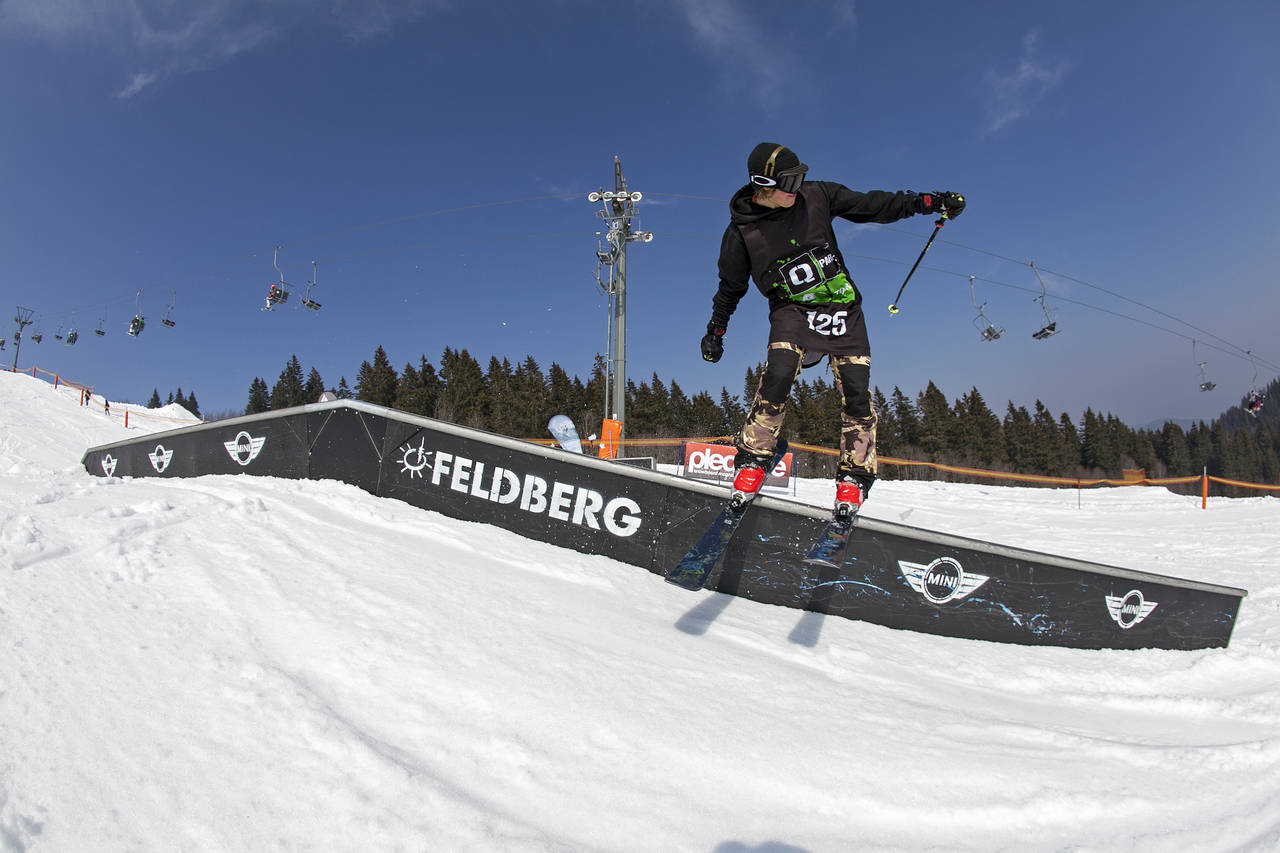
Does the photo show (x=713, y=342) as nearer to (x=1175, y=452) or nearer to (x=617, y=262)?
(x=617, y=262)

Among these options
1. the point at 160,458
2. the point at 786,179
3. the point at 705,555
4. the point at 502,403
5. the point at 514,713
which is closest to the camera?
the point at 514,713

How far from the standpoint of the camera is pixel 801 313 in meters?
3.13

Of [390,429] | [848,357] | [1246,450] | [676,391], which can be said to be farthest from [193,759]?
[1246,450]

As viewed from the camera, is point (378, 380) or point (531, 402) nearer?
point (531, 402)

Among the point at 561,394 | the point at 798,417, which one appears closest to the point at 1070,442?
the point at 798,417

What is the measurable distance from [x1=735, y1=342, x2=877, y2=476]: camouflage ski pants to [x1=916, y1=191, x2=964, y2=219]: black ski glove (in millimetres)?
929

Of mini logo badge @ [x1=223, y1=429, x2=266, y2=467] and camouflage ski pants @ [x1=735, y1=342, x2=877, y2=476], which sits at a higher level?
camouflage ski pants @ [x1=735, y1=342, x2=877, y2=476]

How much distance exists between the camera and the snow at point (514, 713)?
4.48 ft

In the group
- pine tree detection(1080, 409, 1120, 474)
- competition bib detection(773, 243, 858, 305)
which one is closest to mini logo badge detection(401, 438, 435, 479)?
competition bib detection(773, 243, 858, 305)

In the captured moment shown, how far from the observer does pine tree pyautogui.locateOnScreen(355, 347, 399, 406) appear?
221 ft

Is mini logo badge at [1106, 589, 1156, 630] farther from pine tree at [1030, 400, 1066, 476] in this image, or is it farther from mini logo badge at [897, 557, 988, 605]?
pine tree at [1030, 400, 1066, 476]

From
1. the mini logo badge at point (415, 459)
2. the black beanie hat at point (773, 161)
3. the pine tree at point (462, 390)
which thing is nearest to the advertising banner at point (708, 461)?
the mini logo badge at point (415, 459)

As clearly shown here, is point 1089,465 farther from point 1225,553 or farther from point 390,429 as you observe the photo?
point 390,429

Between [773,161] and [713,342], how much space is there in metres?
1.03
